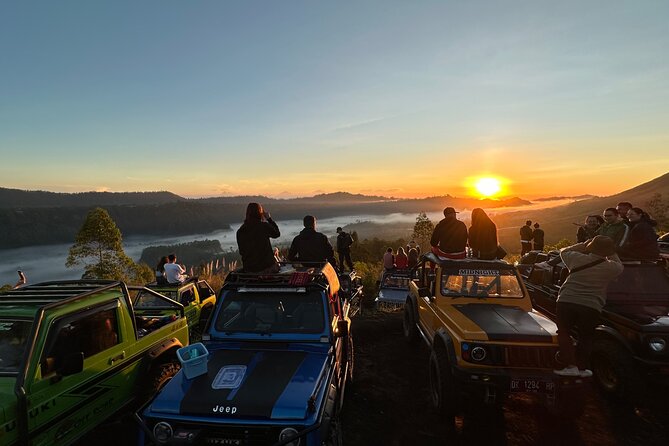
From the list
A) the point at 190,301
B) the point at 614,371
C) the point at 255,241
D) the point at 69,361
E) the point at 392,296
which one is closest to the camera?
the point at 69,361

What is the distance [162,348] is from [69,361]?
1.95 meters

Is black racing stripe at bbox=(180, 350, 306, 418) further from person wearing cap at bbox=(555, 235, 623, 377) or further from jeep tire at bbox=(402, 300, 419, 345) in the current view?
jeep tire at bbox=(402, 300, 419, 345)

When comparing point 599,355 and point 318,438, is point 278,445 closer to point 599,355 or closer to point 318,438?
point 318,438

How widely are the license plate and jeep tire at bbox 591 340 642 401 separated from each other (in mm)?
1655

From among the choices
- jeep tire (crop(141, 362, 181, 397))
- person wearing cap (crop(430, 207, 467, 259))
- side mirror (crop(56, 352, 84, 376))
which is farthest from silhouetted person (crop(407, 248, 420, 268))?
side mirror (crop(56, 352, 84, 376))

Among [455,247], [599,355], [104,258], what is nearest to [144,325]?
[455,247]

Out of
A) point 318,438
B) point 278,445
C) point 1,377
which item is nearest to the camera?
point 278,445

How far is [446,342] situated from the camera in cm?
557

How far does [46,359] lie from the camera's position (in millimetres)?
3855

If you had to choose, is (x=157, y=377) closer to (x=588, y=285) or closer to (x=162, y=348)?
(x=162, y=348)

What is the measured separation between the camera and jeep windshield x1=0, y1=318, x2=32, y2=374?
383 cm

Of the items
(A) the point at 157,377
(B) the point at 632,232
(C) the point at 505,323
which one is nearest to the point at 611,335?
(C) the point at 505,323

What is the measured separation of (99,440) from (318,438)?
10.7ft

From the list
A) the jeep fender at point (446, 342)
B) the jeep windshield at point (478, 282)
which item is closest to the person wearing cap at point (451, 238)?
the jeep windshield at point (478, 282)
